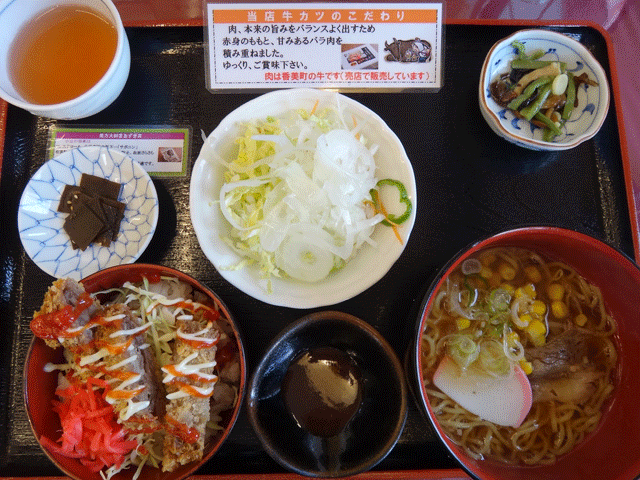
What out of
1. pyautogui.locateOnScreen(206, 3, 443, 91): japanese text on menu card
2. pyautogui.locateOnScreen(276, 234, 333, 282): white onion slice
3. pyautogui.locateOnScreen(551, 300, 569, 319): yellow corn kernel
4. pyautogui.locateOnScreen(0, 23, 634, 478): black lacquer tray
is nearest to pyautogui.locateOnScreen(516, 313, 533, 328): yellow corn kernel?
pyautogui.locateOnScreen(551, 300, 569, 319): yellow corn kernel

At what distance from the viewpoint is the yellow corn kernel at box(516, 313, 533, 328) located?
165cm

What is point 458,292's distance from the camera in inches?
67.3

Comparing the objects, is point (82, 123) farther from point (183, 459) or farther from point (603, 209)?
point (603, 209)

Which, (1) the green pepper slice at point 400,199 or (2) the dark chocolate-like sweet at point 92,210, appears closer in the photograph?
(1) the green pepper slice at point 400,199

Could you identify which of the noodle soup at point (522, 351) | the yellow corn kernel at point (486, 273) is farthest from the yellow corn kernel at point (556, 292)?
the yellow corn kernel at point (486, 273)

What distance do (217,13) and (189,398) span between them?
163 cm

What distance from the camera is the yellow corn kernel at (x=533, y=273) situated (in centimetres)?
171

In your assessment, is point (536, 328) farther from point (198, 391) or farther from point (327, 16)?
point (327, 16)

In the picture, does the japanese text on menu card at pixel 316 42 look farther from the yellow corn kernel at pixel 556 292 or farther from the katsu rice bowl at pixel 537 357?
the yellow corn kernel at pixel 556 292

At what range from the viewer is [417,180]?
196 cm

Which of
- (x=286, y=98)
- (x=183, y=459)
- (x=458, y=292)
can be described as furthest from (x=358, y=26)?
(x=183, y=459)

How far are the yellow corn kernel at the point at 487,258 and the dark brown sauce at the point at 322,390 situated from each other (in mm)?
661

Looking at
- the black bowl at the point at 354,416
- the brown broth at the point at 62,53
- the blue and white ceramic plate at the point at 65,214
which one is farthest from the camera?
the brown broth at the point at 62,53

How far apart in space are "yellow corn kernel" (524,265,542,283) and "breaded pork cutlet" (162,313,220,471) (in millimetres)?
1247
